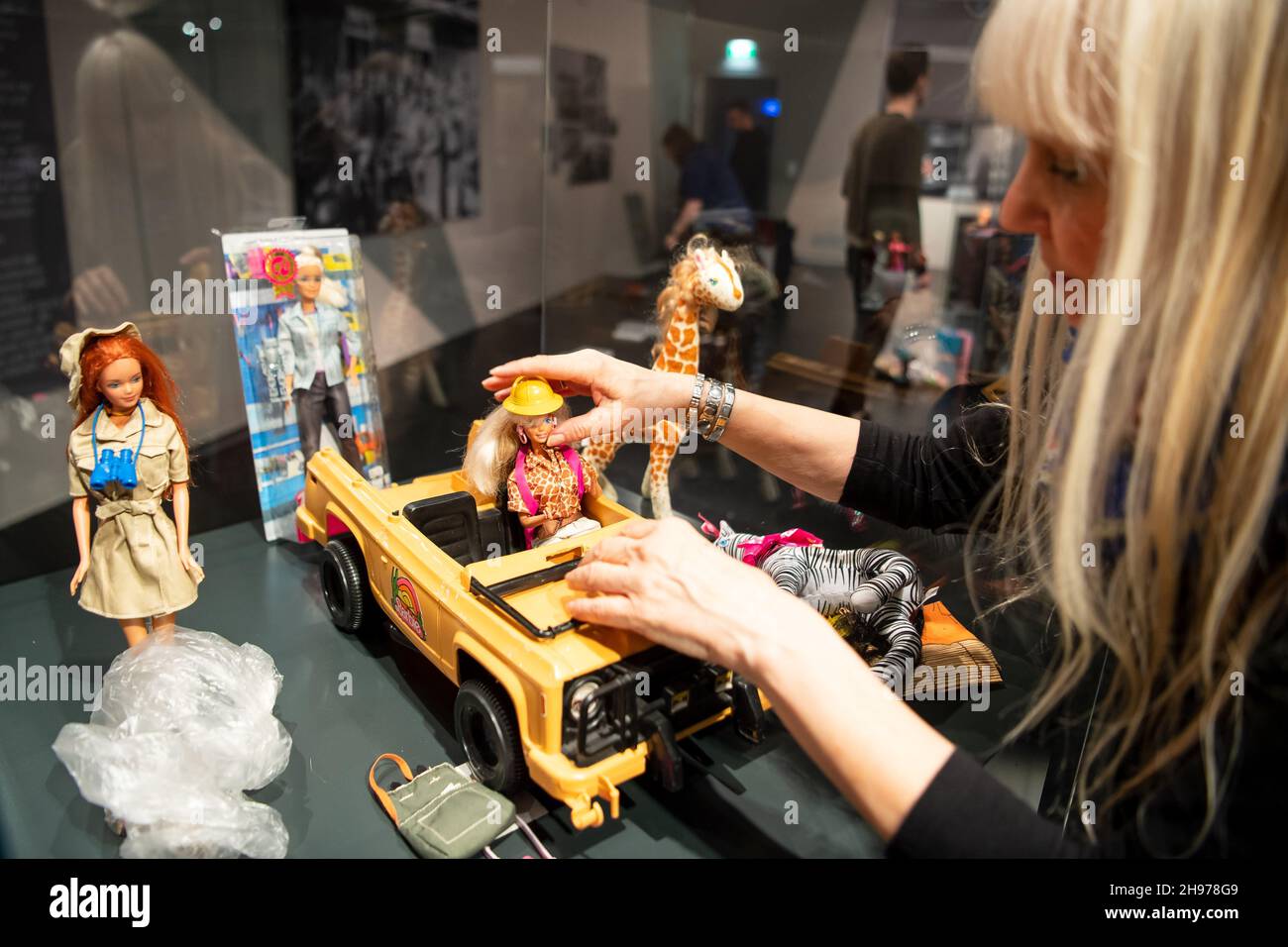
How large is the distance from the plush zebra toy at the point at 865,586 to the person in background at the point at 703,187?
1.32m

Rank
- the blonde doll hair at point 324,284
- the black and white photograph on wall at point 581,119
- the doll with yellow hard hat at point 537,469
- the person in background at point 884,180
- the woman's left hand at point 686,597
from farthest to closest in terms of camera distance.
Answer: the person in background at point 884,180 < the black and white photograph on wall at point 581,119 < the blonde doll hair at point 324,284 < the doll with yellow hard hat at point 537,469 < the woman's left hand at point 686,597

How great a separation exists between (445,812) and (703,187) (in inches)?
83.1

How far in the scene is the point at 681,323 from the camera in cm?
201

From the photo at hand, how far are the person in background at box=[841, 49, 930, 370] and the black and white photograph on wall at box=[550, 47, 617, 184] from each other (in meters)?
0.89

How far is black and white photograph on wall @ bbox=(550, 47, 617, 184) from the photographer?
8.53 ft

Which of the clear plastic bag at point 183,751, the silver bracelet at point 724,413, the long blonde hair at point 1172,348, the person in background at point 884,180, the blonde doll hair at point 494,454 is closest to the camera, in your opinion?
the long blonde hair at point 1172,348

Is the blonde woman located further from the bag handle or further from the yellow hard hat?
the yellow hard hat

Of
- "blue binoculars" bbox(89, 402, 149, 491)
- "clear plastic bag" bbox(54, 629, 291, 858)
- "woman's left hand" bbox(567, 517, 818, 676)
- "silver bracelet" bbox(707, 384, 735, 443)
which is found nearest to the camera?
"woman's left hand" bbox(567, 517, 818, 676)

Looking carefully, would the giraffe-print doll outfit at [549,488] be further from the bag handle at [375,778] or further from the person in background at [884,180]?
the person in background at [884,180]

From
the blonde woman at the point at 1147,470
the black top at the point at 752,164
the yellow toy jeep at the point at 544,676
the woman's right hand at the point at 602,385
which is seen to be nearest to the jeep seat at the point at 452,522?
the yellow toy jeep at the point at 544,676

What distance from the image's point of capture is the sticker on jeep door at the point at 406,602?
140 cm

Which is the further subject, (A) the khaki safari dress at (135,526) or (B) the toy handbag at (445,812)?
(A) the khaki safari dress at (135,526)
